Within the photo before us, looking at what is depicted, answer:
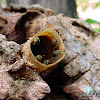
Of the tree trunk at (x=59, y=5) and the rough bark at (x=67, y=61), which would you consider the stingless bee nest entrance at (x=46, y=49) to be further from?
the tree trunk at (x=59, y=5)

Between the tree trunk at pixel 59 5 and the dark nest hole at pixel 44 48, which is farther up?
the tree trunk at pixel 59 5

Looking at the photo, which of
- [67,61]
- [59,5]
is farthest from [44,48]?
[59,5]

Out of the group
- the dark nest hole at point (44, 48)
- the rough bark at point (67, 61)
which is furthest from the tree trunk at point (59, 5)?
the dark nest hole at point (44, 48)

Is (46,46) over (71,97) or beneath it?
over

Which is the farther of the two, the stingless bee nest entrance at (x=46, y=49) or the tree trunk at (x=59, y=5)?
the tree trunk at (x=59, y=5)

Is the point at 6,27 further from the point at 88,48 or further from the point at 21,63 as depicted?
the point at 88,48

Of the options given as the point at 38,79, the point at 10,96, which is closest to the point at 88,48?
the point at 38,79
